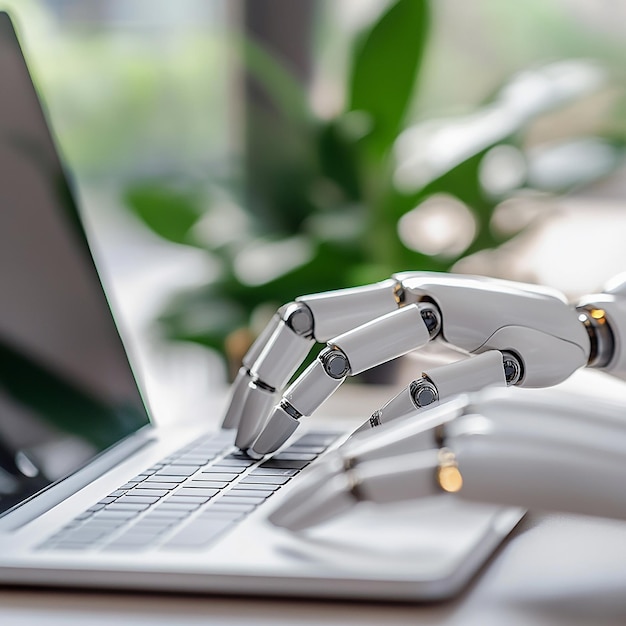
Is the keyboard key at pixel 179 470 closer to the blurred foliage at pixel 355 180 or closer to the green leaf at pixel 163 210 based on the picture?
the blurred foliage at pixel 355 180

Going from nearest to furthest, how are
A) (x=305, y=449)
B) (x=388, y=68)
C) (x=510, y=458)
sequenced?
1. (x=510, y=458)
2. (x=305, y=449)
3. (x=388, y=68)

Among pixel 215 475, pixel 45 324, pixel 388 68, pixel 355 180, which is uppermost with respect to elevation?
pixel 388 68

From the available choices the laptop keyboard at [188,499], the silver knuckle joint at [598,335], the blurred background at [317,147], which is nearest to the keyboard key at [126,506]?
the laptop keyboard at [188,499]

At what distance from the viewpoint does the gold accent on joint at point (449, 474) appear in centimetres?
34

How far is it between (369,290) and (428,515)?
6.5 inches

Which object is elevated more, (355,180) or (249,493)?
(355,180)

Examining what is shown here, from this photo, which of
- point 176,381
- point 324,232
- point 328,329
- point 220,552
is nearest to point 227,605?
point 220,552

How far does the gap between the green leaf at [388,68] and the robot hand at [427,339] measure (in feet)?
3.03

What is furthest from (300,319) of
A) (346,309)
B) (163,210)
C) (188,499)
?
(163,210)

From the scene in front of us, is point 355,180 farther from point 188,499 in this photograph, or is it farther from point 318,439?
point 188,499

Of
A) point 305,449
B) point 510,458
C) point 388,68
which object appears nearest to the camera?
point 510,458

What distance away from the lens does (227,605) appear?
36 centimetres

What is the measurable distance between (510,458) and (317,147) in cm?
116

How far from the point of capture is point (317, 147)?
146 cm
